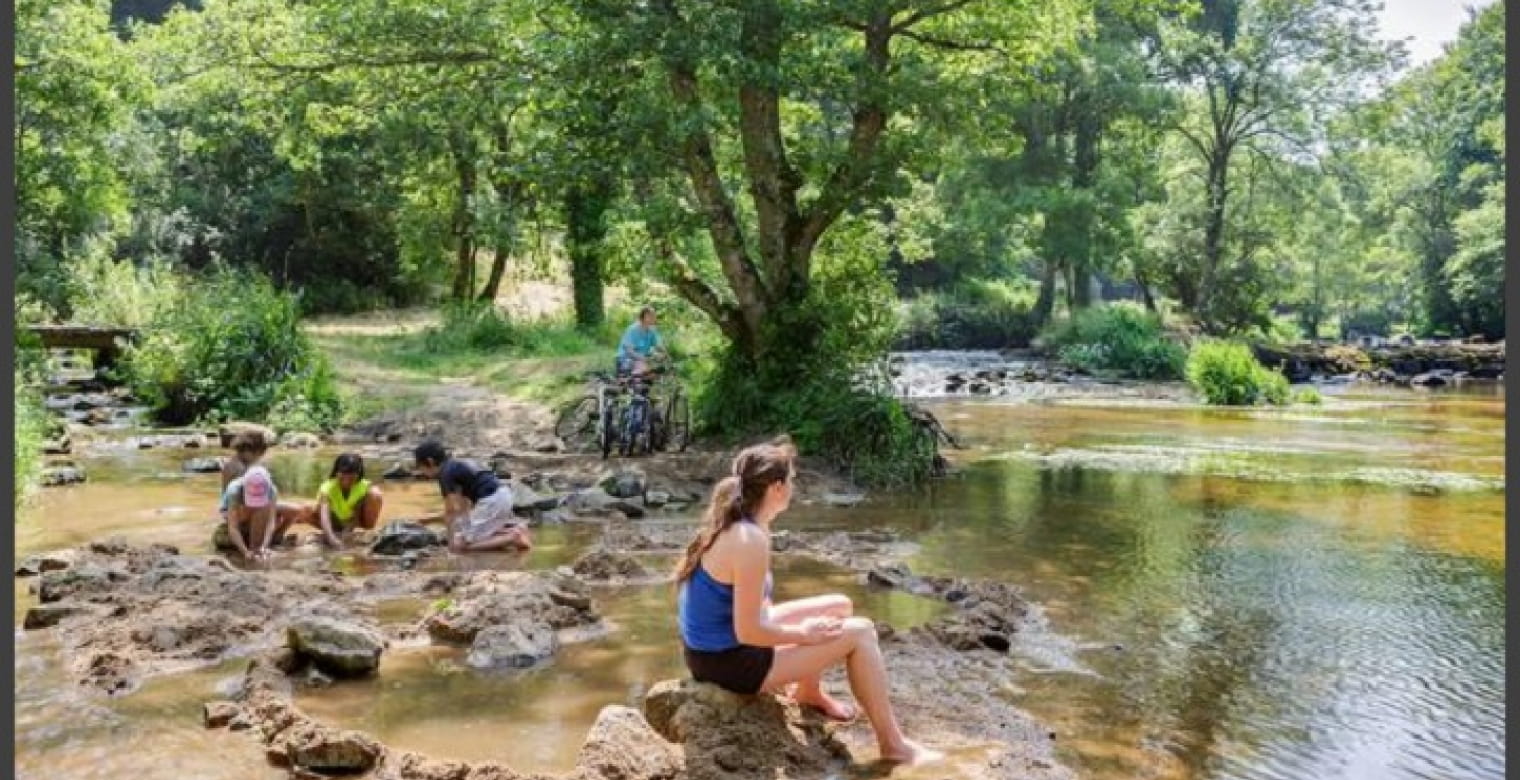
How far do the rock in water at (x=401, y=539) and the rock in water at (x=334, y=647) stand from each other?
351cm

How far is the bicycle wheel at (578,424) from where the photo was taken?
1775 centimetres

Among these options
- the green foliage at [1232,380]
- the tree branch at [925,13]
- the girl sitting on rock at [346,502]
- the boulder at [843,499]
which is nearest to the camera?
the girl sitting on rock at [346,502]

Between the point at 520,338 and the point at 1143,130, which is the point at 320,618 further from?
the point at 1143,130

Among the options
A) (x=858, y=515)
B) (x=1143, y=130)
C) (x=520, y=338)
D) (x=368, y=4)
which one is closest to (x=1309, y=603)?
(x=858, y=515)

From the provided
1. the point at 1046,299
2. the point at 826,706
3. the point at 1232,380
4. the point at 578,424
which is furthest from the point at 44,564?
the point at 1046,299

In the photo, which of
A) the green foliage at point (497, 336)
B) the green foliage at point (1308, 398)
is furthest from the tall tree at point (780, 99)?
the green foliage at point (1308, 398)

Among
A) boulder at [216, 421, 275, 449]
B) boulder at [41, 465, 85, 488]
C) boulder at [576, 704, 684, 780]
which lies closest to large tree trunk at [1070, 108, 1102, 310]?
boulder at [216, 421, 275, 449]

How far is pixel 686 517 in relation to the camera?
12930mm

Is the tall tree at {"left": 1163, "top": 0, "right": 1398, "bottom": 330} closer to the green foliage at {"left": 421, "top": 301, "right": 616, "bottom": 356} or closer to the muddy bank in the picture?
the green foliage at {"left": 421, "top": 301, "right": 616, "bottom": 356}

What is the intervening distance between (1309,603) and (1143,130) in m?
35.6

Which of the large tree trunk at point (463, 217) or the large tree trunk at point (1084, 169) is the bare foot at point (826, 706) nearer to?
the large tree trunk at point (463, 217)

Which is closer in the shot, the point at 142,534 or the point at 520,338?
the point at 142,534

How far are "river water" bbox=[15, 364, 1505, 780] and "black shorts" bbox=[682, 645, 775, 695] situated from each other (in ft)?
2.40

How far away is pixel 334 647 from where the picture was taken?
686 centimetres
